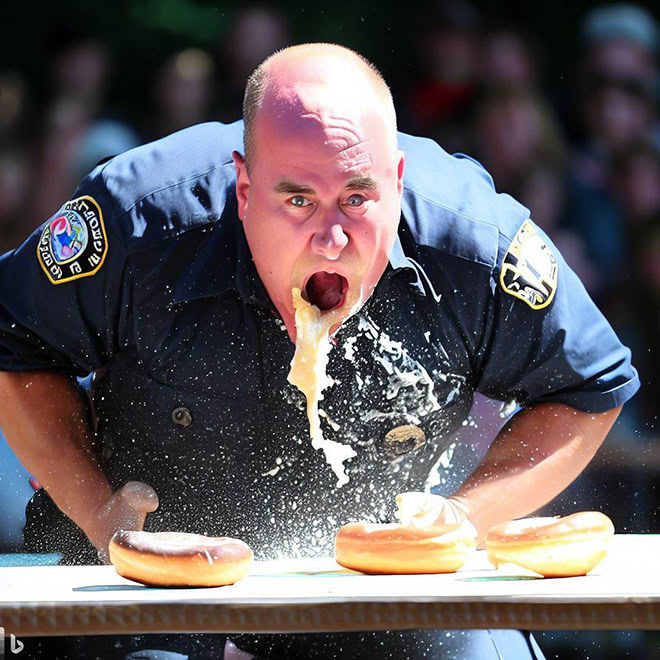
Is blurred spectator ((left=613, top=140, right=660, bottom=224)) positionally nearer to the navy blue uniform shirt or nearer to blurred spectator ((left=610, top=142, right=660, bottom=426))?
blurred spectator ((left=610, top=142, right=660, bottom=426))

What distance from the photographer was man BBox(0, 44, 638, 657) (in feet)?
8.13

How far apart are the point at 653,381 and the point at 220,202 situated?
198 cm

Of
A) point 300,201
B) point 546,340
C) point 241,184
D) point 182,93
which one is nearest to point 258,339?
point 241,184

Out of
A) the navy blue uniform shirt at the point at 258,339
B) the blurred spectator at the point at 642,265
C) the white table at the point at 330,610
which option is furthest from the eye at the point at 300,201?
the blurred spectator at the point at 642,265

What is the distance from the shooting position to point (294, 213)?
2.17 metres

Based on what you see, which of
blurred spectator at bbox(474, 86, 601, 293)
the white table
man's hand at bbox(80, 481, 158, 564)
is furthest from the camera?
blurred spectator at bbox(474, 86, 601, 293)

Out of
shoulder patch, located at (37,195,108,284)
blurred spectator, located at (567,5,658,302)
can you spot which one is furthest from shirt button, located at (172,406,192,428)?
blurred spectator, located at (567,5,658,302)

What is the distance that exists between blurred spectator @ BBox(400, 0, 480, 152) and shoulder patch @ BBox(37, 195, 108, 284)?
1.89 metres

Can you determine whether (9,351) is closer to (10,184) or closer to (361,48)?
(10,184)

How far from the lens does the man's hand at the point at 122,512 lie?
2.29 metres

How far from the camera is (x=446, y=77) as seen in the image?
172 inches

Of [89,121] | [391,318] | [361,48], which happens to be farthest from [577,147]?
[391,318]

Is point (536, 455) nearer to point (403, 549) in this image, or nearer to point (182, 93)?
point (403, 549)

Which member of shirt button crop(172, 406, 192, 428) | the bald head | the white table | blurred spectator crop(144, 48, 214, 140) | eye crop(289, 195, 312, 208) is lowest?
shirt button crop(172, 406, 192, 428)
